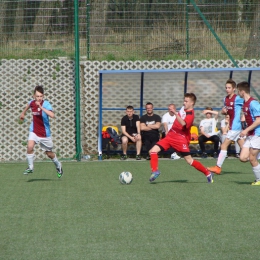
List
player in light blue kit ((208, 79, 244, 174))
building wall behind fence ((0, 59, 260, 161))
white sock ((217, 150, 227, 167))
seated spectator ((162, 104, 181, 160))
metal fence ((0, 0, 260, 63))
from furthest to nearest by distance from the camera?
metal fence ((0, 0, 260, 63)) < building wall behind fence ((0, 59, 260, 161)) < seated spectator ((162, 104, 181, 160)) < player in light blue kit ((208, 79, 244, 174)) < white sock ((217, 150, 227, 167))

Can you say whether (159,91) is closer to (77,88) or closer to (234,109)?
(77,88)

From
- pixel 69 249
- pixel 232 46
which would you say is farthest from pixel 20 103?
pixel 69 249

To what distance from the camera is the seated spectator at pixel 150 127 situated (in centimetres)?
1742

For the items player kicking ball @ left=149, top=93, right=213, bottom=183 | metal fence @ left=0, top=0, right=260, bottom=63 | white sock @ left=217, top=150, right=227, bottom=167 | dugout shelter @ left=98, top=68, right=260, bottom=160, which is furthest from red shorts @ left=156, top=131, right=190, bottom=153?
metal fence @ left=0, top=0, right=260, bottom=63

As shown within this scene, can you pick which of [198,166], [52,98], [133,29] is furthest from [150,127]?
[198,166]

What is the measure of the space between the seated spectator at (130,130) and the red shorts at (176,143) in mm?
6289

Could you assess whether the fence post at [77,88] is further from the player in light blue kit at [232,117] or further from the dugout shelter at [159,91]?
the player in light blue kit at [232,117]

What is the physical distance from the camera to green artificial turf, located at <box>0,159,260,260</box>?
570 centimetres

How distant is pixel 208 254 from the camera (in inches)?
217

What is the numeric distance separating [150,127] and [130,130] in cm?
56

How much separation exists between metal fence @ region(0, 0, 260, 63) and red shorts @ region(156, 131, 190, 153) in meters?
7.62

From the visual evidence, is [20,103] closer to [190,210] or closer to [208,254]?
[190,210]

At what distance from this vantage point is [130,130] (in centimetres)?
1747

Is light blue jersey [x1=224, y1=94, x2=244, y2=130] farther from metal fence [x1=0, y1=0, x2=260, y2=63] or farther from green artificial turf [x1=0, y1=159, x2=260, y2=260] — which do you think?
metal fence [x1=0, y1=0, x2=260, y2=63]
